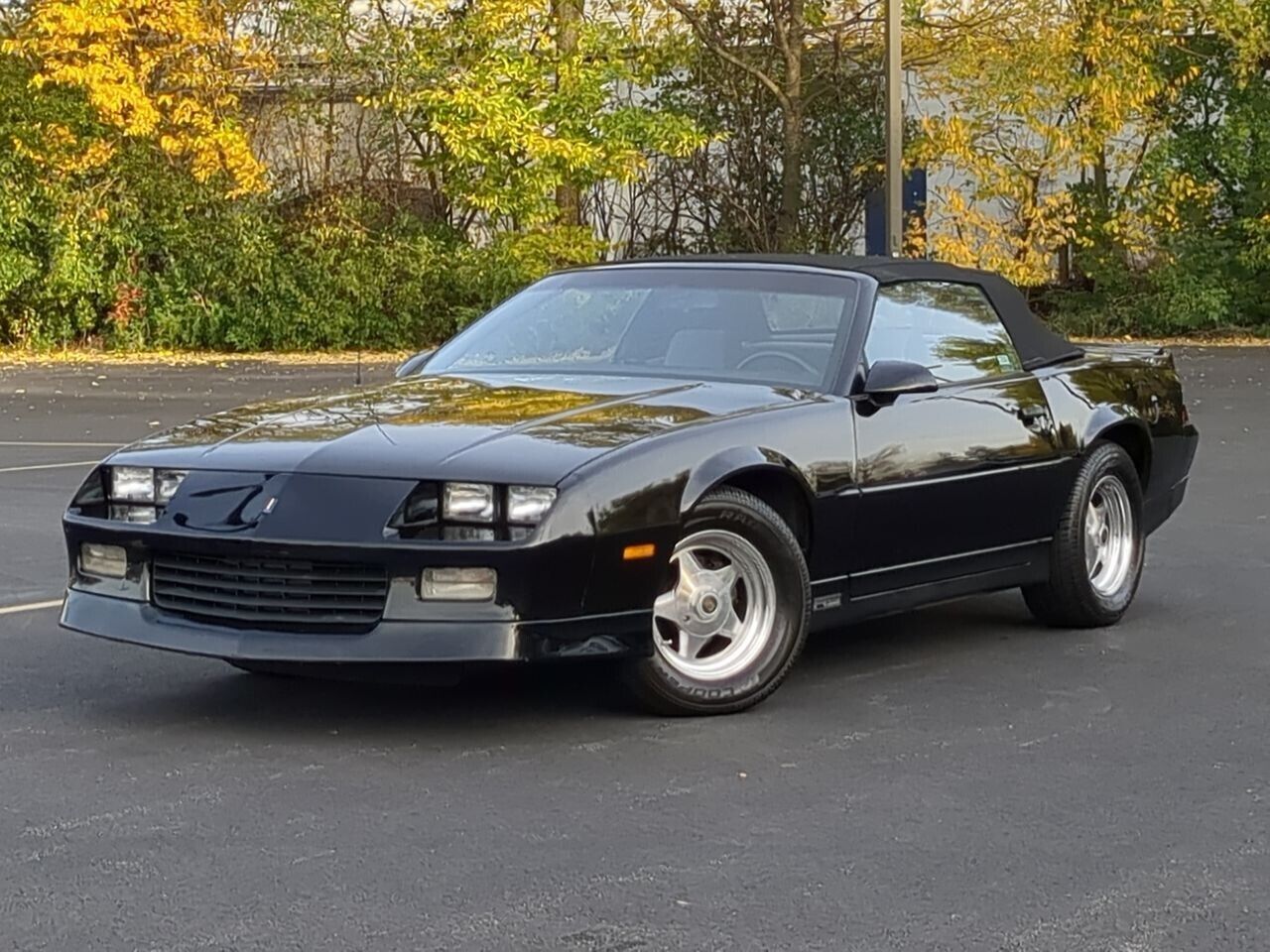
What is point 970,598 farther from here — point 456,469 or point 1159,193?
point 1159,193

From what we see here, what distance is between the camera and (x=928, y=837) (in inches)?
189

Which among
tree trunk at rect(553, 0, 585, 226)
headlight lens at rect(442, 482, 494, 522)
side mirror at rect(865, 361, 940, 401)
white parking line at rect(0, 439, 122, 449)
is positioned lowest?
white parking line at rect(0, 439, 122, 449)

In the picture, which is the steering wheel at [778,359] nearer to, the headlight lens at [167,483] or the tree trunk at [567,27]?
the headlight lens at [167,483]

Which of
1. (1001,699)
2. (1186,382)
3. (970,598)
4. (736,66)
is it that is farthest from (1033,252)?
(1001,699)

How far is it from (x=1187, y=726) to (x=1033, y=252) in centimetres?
2313

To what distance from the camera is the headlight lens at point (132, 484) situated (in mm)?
5895

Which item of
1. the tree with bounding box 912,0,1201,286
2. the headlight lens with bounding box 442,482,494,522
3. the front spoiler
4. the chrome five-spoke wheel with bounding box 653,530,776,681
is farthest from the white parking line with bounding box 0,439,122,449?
the tree with bounding box 912,0,1201,286

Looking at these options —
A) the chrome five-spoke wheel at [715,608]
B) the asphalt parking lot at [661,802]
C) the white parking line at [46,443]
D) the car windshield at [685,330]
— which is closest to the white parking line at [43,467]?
the white parking line at [46,443]

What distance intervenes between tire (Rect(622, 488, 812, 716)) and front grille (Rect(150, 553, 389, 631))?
81 centimetres

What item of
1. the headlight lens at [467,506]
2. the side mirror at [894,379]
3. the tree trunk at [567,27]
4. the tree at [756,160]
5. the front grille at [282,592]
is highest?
the tree trunk at [567,27]

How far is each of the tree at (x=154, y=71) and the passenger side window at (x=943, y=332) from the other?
68.2ft

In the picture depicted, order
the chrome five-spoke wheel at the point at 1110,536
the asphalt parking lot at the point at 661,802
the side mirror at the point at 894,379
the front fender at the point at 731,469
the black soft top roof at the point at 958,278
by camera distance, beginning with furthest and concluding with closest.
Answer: the chrome five-spoke wheel at the point at 1110,536 → the black soft top roof at the point at 958,278 → the side mirror at the point at 894,379 → the front fender at the point at 731,469 → the asphalt parking lot at the point at 661,802

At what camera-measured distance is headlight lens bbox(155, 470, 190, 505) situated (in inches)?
230

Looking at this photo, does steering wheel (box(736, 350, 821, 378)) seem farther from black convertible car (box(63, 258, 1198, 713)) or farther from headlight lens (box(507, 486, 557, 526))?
headlight lens (box(507, 486, 557, 526))
